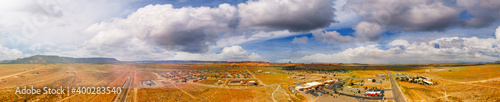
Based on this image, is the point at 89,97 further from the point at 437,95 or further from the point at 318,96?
the point at 437,95

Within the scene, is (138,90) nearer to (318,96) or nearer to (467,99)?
(318,96)

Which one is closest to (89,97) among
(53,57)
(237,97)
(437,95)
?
(237,97)

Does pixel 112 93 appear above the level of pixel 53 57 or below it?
below

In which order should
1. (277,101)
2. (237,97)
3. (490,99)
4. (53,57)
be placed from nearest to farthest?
(490,99) → (277,101) → (237,97) → (53,57)

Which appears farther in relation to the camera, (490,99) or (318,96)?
(318,96)

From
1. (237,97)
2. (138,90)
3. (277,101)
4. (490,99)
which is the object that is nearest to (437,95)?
(490,99)

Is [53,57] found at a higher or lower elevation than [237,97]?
higher

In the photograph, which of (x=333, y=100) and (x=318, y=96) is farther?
(x=318, y=96)

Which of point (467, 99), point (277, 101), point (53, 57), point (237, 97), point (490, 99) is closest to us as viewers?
point (490, 99)

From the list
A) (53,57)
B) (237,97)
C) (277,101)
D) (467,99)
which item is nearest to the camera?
(467,99)

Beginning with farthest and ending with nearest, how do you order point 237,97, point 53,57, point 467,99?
point 53,57, point 237,97, point 467,99
